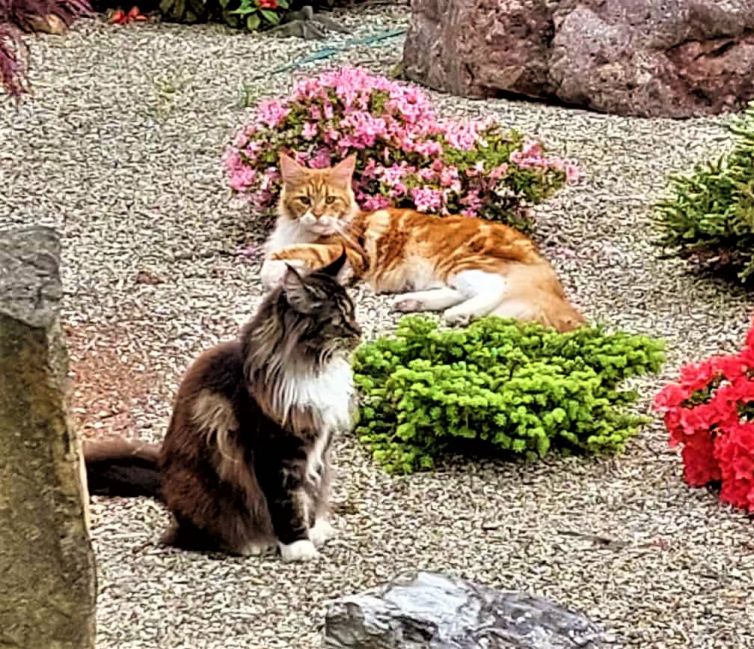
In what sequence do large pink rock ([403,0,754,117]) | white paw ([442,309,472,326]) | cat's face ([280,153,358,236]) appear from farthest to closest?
large pink rock ([403,0,754,117])
cat's face ([280,153,358,236])
white paw ([442,309,472,326])

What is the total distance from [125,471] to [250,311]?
1.81 m

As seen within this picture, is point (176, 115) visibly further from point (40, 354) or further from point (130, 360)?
point (40, 354)

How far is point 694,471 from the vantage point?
501 cm

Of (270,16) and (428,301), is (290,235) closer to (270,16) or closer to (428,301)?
(428,301)

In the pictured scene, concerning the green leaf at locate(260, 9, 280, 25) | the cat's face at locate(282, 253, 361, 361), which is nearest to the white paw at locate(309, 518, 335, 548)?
the cat's face at locate(282, 253, 361, 361)

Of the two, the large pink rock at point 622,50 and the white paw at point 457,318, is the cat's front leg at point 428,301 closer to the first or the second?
the white paw at point 457,318

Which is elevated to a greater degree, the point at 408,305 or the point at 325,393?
the point at 325,393

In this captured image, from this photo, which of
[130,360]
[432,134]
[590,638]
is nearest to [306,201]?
[432,134]

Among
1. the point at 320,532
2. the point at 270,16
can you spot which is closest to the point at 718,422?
the point at 320,532

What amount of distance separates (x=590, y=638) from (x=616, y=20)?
21.0 ft

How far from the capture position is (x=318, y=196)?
7.14 m

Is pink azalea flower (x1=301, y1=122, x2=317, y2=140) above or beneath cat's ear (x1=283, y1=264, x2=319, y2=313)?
beneath

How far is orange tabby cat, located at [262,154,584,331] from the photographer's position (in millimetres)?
6492

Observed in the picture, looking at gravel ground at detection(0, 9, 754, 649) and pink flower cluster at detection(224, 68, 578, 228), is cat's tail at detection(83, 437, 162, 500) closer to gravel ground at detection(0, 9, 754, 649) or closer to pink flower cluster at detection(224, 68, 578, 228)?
gravel ground at detection(0, 9, 754, 649)
